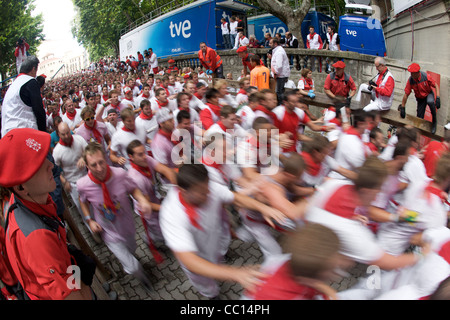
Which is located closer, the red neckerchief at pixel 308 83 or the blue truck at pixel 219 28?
the red neckerchief at pixel 308 83

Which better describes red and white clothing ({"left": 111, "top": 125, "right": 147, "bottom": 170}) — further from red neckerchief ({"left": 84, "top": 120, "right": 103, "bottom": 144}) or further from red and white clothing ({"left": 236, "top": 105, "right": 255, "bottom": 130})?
red and white clothing ({"left": 236, "top": 105, "right": 255, "bottom": 130})

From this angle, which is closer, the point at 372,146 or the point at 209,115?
the point at 372,146

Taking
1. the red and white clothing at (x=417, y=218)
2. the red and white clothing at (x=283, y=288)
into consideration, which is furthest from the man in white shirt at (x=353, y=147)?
the red and white clothing at (x=283, y=288)

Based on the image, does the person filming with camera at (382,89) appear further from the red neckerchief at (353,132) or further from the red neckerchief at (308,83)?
the red neckerchief at (353,132)

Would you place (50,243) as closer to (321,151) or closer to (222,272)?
(222,272)

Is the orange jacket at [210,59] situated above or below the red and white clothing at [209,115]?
above

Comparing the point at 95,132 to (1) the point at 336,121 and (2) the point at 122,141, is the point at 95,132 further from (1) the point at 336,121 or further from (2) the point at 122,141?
(1) the point at 336,121

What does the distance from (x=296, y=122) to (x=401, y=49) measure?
16311mm

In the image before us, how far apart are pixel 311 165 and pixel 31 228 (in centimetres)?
320

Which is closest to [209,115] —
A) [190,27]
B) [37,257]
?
[37,257]

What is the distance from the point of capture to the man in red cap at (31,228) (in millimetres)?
1513

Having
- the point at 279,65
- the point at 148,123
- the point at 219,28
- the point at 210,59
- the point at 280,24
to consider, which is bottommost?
the point at 148,123

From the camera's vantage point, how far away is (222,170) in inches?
172

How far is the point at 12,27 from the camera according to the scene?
22531 mm
